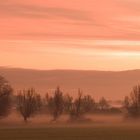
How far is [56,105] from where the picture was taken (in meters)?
150

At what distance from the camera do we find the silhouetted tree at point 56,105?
14780 centimetres

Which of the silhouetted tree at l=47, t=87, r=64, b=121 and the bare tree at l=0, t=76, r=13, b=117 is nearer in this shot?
the bare tree at l=0, t=76, r=13, b=117

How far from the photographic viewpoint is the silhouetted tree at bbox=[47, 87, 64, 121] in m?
148

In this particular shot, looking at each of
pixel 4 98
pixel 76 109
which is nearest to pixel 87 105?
pixel 76 109

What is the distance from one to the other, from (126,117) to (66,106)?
53.1 feet

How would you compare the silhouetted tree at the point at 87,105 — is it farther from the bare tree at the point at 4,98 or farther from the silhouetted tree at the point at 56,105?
the bare tree at the point at 4,98

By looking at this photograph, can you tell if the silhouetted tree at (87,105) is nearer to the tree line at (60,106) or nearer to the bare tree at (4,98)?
the tree line at (60,106)

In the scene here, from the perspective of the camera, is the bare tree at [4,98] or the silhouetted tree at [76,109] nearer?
the bare tree at [4,98]

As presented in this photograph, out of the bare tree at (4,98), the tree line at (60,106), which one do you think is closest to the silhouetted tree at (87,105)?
the tree line at (60,106)

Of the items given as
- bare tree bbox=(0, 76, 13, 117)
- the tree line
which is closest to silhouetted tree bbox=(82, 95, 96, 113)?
the tree line

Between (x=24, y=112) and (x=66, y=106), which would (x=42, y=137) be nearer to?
(x=24, y=112)

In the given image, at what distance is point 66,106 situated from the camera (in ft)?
535

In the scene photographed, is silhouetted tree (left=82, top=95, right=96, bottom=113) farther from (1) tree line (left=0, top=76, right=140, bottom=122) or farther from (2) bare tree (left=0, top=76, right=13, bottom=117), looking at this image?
(2) bare tree (left=0, top=76, right=13, bottom=117)

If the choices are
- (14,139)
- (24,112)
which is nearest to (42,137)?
(14,139)
